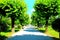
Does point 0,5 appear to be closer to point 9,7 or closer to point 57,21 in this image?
point 9,7

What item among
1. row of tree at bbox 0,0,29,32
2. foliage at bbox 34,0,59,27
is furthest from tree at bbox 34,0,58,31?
row of tree at bbox 0,0,29,32

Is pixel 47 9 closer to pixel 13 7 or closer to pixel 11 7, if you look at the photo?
pixel 13 7

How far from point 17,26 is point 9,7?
50757 mm

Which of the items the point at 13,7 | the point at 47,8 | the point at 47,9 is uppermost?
the point at 13,7

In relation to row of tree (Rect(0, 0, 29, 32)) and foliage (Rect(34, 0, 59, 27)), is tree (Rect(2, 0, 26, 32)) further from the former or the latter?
foliage (Rect(34, 0, 59, 27))

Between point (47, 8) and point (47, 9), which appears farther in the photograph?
point (47, 9)

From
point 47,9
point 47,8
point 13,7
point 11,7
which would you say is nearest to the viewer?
point 13,7

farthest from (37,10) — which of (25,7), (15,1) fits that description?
(15,1)

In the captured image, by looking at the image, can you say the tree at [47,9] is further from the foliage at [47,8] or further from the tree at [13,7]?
the tree at [13,7]

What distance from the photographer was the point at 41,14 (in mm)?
53281

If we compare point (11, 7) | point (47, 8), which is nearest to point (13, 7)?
point (11, 7)

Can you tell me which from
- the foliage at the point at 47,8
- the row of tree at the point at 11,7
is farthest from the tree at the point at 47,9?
the row of tree at the point at 11,7

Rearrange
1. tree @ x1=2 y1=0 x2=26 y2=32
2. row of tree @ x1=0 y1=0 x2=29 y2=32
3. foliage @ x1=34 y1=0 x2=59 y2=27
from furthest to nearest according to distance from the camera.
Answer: foliage @ x1=34 y1=0 x2=59 y2=27, tree @ x1=2 y1=0 x2=26 y2=32, row of tree @ x1=0 y1=0 x2=29 y2=32

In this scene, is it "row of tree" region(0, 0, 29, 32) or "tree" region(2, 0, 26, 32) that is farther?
"tree" region(2, 0, 26, 32)
